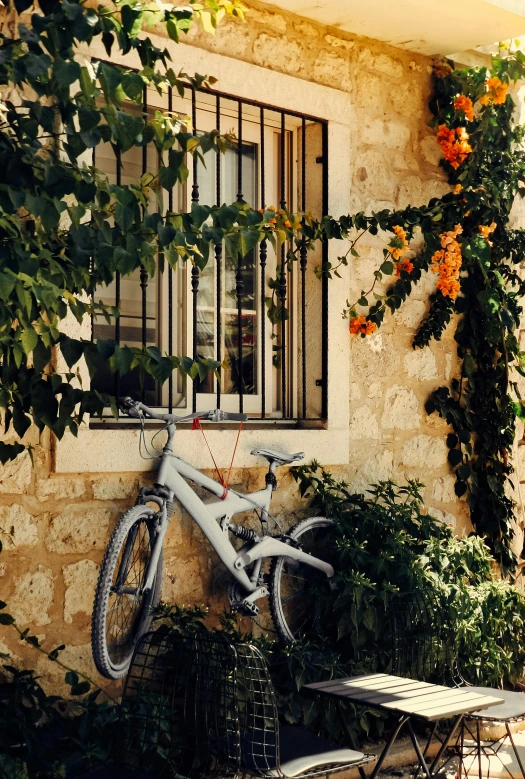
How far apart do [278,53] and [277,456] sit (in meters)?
1.92

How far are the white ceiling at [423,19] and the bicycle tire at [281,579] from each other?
2.41 meters

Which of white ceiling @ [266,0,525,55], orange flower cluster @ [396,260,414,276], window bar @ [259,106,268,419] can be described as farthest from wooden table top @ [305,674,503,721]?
white ceiling @ [266,0,525,55]

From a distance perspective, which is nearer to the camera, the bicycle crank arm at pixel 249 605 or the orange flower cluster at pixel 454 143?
the bicycle crank arm at pixel 249 605

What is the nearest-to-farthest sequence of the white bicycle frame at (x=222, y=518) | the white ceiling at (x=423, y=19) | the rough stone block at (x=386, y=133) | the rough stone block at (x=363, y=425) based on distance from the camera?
1. the white bicycle frame at (x=222, y=518)
2. the white ceiling at (x=423, y=19)
3. the rough stone block at (x=363, y=425)
4. the rough stone block at (x=386, y=133)

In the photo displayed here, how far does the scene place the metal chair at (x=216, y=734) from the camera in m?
3.03

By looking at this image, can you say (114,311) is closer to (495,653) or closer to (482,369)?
(495,653)

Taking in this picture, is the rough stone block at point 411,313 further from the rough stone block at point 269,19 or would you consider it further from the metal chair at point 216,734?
the metal chair at point 216,734

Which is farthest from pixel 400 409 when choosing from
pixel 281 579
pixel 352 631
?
pixel 352 631

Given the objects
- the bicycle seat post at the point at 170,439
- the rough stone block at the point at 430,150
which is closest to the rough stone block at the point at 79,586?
the bicycle seat post at the point at 170,439

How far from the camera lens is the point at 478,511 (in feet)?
18.5

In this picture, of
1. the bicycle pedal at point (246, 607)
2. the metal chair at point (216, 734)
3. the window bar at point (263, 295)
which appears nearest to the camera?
the metal chair at point (216, 734)

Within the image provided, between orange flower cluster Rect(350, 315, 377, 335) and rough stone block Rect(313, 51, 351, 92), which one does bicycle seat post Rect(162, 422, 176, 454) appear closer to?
orange flower cluster Rect(350, 315, 377, 335)

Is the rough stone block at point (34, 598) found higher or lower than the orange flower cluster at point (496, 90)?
lower

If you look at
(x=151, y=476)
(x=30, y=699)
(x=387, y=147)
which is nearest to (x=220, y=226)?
(x=151, y=476)
